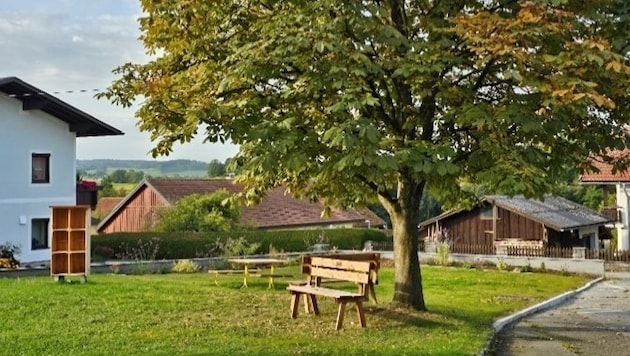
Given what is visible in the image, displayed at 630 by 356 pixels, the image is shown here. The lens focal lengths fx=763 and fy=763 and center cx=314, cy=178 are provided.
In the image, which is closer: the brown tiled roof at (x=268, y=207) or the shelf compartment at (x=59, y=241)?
the shelf compartment at (x=59, y=241)

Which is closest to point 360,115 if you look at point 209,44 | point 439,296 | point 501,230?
point 209,44

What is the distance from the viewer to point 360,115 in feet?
34.1

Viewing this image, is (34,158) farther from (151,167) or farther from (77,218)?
(151,167)

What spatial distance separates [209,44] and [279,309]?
14.9ft

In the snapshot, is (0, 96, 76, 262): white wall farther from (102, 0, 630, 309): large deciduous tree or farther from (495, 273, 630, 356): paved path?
(495, 273, 630, 356): paved path

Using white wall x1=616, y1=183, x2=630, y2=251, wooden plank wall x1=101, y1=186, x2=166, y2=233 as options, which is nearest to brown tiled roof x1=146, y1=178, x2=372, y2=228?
wooden plank wall x1=101, y1=186, x2=166, y2=233

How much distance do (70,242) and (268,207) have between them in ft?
102

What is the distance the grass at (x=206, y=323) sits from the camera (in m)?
9.36

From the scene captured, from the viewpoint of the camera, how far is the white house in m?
30.7

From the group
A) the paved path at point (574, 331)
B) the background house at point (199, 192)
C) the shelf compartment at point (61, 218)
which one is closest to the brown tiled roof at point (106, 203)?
the background house at point (199, 192)

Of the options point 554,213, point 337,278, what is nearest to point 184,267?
point 337,278

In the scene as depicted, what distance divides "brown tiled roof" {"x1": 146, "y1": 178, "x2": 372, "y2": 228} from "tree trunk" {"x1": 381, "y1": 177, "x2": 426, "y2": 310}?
1219 inches

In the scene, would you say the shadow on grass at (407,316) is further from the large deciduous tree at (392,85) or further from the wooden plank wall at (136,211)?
the wooden plank wall at (136,211)

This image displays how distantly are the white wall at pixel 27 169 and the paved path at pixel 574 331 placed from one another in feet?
72.1
